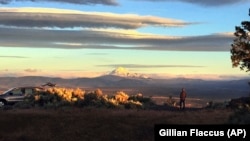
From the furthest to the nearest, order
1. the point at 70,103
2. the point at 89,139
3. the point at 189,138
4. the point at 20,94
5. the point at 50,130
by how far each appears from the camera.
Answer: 1. the point at 20,94
2. the point at 70,103
3. the point at 50,130
4. the point at 89,139
5. the point at 189,138

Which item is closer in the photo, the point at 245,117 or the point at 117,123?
the point at 245,117

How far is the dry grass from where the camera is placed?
1042 inches

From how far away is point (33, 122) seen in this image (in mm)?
30281

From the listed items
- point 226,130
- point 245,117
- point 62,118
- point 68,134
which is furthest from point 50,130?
point 226,130

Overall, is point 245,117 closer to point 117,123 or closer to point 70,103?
point 117,123

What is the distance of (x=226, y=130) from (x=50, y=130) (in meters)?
12.8

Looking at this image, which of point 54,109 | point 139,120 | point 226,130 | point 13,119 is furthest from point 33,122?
point 226,130

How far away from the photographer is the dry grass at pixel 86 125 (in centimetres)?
2647

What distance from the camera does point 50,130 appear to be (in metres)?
28.0

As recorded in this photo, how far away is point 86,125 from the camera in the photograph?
29.1 metres

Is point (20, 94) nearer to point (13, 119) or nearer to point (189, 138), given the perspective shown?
point (13, 119)

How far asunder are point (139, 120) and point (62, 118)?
4604mm

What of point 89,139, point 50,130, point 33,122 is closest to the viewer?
point 89,139

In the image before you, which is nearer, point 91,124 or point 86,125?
point 86,125
